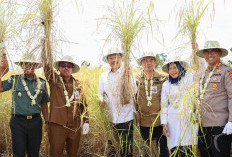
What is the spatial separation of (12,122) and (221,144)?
105 inches

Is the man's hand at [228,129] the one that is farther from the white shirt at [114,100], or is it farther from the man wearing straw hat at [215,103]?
the white shirt at [114,100]

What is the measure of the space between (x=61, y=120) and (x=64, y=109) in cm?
16

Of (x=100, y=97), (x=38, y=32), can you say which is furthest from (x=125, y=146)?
(x=38, y=32)

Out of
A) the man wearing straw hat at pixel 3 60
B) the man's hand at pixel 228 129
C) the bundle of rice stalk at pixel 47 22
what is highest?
the bundle of rice stalk at pixel 47 22

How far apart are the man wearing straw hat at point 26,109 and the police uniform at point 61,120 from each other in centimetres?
19

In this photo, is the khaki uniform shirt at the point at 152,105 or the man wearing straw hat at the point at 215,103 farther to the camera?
the khaki uniform shirt at the point at 152,105

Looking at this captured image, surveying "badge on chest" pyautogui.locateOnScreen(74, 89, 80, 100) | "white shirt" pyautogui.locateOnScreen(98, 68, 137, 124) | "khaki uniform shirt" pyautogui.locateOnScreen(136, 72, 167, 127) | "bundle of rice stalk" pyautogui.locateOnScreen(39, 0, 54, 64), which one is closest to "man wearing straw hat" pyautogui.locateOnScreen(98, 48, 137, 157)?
"white shirt" pyautogui.locateOnScreen(98, 68, 137, 124)

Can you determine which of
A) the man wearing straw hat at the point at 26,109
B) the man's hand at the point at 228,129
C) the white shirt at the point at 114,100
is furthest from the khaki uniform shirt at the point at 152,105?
the man wearing straw hat at the point at 26,109

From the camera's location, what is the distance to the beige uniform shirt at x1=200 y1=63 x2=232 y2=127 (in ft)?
9.30

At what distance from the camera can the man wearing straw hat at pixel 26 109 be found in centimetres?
302

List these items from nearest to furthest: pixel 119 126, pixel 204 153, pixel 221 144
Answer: pixel 221 144, pixel 204 153, pixel 119 126

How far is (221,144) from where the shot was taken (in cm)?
280

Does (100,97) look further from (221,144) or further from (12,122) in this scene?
(221,144)

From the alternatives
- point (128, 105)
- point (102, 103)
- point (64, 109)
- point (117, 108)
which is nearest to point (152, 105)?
point (128, 105)
